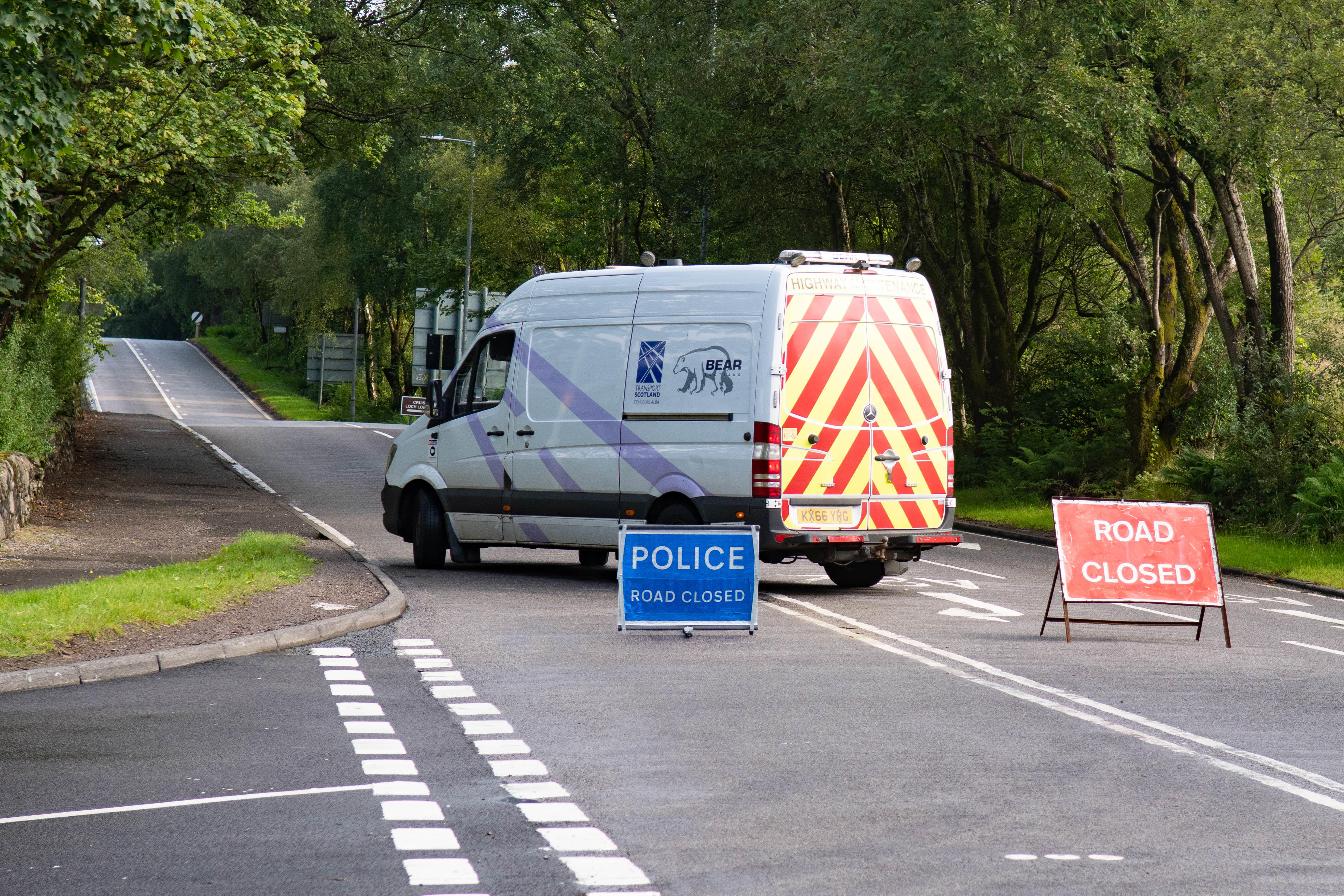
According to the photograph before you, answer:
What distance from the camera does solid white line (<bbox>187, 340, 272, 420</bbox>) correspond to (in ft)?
215

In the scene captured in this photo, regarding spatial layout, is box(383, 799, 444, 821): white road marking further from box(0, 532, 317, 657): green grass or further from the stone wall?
the stone wall

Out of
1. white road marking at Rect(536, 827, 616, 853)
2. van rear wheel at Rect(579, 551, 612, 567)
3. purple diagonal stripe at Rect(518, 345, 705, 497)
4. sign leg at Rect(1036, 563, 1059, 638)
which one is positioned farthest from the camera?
van rear wheel at Rect(579, 551, 612, 567)

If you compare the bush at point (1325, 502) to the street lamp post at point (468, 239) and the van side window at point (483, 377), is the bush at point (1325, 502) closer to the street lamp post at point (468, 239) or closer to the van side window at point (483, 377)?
the van side window at point (483, 377)

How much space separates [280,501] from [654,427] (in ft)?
40.0

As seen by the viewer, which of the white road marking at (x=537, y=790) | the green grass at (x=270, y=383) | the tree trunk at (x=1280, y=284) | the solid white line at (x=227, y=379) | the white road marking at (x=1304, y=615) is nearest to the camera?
the white road marking at (x=537, y=790)

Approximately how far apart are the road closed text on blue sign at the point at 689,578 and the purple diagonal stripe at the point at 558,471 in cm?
308

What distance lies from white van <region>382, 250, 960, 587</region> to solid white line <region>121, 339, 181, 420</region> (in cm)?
4329

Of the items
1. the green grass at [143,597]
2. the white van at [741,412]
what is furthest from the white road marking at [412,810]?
the white van at [741,412]

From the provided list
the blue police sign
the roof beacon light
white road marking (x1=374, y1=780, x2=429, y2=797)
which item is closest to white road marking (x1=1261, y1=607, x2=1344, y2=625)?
the roof beacon light

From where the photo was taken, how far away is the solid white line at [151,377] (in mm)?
61031

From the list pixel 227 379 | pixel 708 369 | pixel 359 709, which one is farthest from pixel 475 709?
pixel 227 379

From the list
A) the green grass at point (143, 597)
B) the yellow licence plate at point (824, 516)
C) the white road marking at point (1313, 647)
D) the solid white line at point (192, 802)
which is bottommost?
the white road marking at point (1313, 647)

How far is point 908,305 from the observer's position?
13.7 m

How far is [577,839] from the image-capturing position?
553 cm
